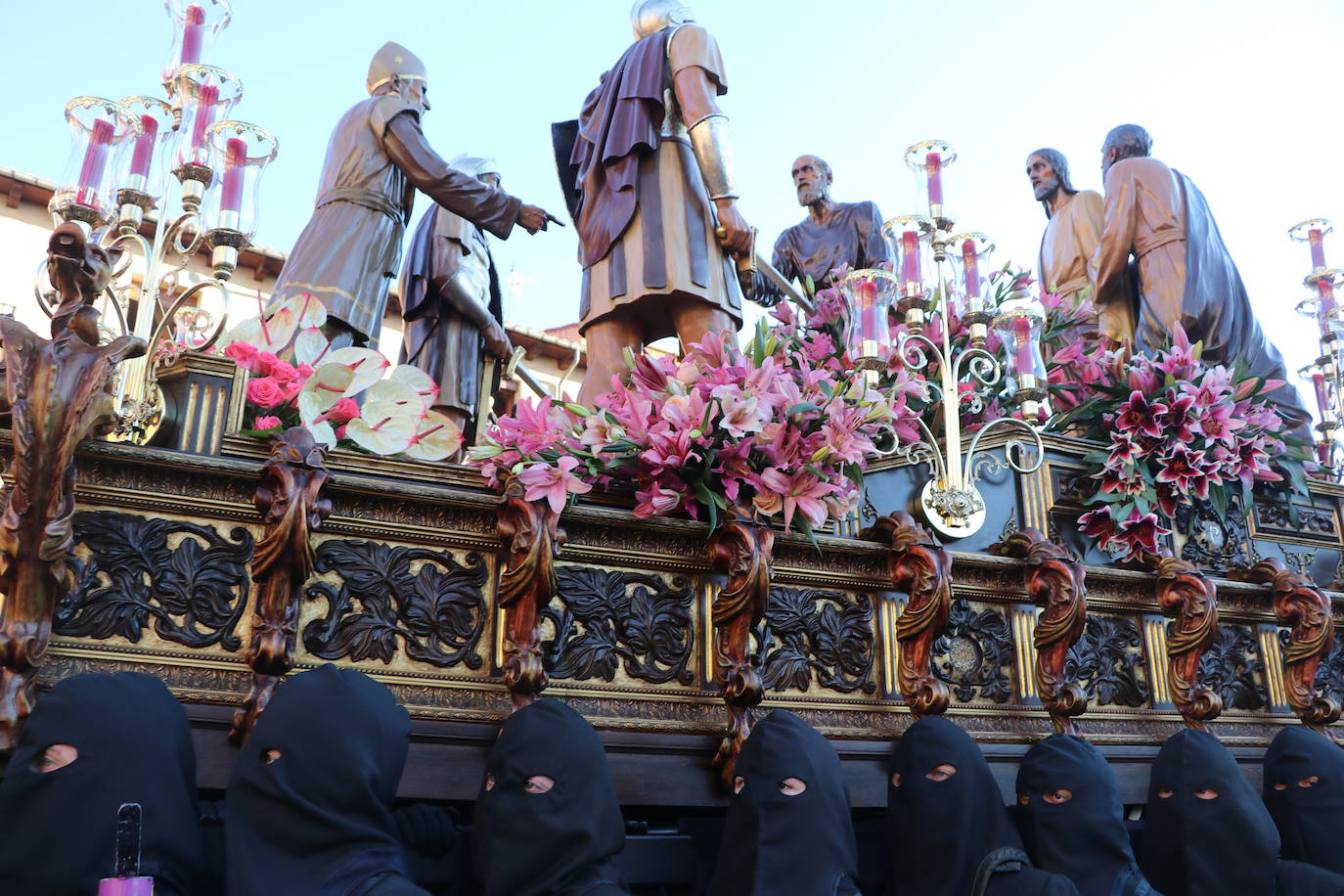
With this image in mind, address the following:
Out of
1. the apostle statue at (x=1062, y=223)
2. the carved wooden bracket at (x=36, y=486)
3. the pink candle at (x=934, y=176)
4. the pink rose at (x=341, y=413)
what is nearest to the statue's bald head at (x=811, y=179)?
the apostle statue at (x=1062, y=223)

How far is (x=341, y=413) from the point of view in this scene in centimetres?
309

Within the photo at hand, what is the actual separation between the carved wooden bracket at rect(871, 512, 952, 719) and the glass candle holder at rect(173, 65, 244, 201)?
10.2 feet

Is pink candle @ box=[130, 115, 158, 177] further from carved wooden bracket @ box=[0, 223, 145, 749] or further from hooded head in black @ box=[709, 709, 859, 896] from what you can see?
hooded head in black @ box=[709, 709, 859, 896]

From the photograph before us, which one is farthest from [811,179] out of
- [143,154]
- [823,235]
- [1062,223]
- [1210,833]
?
[1210,833]

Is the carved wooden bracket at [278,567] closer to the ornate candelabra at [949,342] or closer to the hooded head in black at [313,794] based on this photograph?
the hooded head in black at [313,794]

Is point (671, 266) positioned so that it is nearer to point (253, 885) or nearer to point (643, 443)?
point (643, 443)

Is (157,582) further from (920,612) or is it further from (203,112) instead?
(203,112)

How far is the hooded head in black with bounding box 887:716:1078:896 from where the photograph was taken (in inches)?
118

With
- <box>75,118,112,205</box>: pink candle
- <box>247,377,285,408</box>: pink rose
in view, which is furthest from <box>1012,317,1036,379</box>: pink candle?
<box>75,118,112,205</box>: pink candle

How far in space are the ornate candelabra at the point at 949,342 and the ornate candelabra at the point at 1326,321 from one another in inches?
109

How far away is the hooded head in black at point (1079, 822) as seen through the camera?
3.16 m

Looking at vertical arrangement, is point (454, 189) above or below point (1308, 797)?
above

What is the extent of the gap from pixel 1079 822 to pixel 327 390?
2393mm

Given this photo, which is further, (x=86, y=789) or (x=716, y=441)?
(x=716, y=441)
